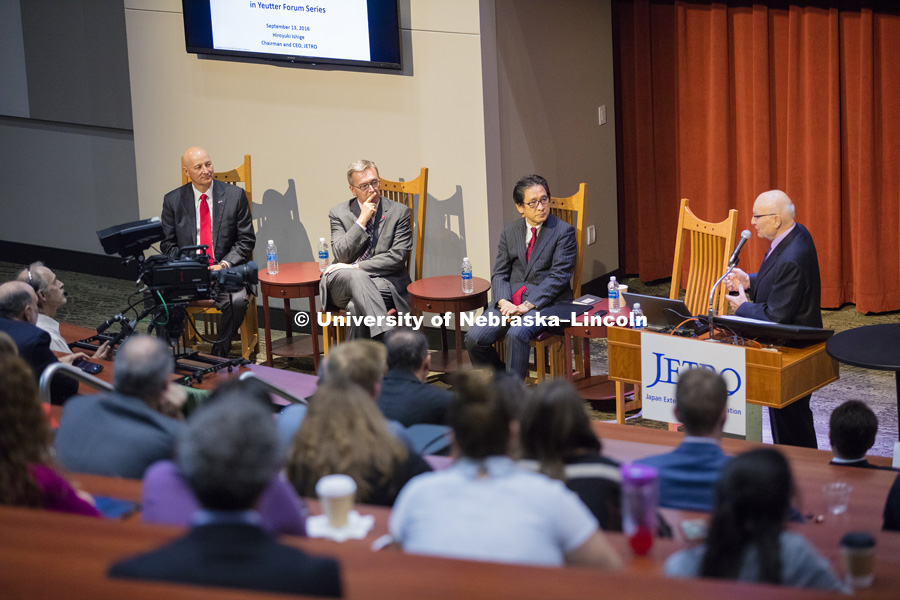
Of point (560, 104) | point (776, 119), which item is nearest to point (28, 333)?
point (560, 104)

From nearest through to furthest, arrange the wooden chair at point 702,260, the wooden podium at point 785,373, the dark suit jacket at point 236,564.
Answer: the dark suit jacket at point 236,564 → the wooden podium at point 785,373 → the wooden chair at point 702,260

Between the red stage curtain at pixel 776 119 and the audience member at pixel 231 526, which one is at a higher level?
the red stage curtain at pixel 776 119

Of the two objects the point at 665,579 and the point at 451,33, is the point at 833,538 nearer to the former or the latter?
the point at 665,579

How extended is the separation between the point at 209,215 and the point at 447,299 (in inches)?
67.2

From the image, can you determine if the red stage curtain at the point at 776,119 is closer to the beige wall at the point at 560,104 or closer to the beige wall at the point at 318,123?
the beige wall at the point at 560,104

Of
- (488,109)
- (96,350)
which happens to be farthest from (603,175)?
(96,350)

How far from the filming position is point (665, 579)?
156 centimetres

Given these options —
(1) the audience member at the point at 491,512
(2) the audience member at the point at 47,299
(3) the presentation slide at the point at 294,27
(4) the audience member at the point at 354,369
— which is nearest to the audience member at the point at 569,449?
(1) the audience member at the point at 491,512

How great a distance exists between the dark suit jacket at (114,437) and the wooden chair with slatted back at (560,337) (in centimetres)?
288

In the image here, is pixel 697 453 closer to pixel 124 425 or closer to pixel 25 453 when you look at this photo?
pixel 124 425

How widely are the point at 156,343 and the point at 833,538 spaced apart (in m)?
1.74

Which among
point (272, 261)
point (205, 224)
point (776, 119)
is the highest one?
point (776, 119)

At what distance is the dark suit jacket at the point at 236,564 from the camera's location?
1454mm

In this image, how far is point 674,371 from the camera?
13.8ft
